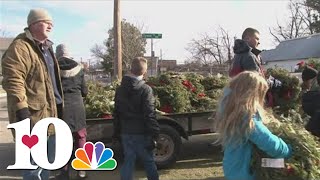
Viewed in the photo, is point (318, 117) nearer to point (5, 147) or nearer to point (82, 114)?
point (82, 114)

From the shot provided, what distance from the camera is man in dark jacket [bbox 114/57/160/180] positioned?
19.1ft

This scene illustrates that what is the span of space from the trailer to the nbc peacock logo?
18cm

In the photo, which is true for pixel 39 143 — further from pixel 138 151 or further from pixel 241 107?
pixel 241 107

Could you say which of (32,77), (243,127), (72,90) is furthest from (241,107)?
(72,90)

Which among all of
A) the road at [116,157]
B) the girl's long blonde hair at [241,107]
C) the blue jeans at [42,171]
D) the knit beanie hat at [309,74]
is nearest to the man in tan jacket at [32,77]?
the blue jeans at [42,171]

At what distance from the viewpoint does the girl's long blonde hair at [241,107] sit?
3.47 meters

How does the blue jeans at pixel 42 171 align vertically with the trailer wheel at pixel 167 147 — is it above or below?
above

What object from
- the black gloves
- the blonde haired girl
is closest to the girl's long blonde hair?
the blonde haired girl

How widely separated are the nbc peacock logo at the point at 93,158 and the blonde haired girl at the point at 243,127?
3.49 meters

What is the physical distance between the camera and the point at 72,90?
638 centimetres

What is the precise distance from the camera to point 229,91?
3617 millimetres

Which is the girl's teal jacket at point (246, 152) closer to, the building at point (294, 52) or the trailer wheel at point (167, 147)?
the trailer wheel at point (167, 147)

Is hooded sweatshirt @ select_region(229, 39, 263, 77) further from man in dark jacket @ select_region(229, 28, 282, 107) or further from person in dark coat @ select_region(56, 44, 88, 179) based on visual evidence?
person in dark coat @ select_region(56, 44, 88, 179)

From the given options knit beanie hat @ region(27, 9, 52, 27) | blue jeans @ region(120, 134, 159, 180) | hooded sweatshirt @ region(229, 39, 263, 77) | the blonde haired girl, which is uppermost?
knit beanie hat @ region(27, 9, 52, 27)
